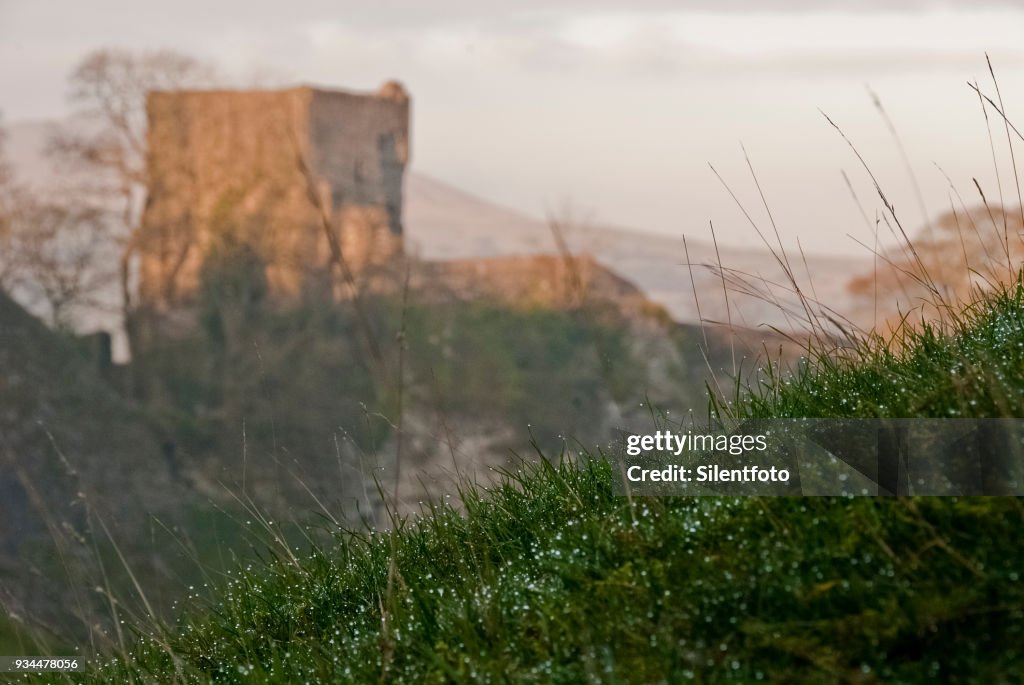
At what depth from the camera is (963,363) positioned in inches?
122

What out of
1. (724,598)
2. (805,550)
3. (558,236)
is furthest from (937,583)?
(558,236)

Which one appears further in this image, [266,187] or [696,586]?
[266,187]

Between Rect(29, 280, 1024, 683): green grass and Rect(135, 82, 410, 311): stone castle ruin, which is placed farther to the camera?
Rect(135, 82, 410, 311): stone castle ruin

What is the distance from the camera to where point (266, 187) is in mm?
57094

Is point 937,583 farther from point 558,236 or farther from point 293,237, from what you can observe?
point 293,237

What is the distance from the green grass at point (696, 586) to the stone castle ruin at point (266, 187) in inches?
1989

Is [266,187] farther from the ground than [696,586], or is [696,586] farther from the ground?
[266,187]

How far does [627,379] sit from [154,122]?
2472 centimetres

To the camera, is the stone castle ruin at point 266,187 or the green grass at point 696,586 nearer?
the green grass at point 696,586

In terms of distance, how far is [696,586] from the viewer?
2730 mm

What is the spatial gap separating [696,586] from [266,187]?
5634 cm

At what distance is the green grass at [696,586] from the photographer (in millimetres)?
2498

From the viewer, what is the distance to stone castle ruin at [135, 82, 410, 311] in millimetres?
53656

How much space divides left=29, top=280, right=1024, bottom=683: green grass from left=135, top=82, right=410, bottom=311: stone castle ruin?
166ft
